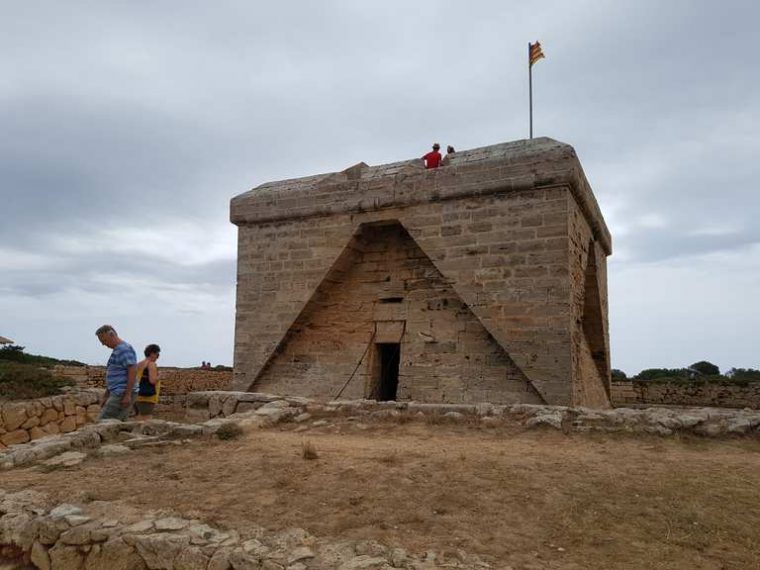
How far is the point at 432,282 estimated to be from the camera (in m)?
9.88

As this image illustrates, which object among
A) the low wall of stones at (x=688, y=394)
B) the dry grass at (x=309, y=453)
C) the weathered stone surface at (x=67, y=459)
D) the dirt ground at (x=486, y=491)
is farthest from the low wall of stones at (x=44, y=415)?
the low wall of stones at (x=688, y=394)

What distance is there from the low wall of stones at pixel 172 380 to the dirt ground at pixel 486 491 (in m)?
10.3

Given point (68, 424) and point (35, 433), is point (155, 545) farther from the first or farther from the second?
point (68, 424)

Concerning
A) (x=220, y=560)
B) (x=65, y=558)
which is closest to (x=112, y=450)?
(x=65, y=558)

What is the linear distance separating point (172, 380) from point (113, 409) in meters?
12.1

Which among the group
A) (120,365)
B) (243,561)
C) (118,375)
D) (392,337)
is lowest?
(243,561)

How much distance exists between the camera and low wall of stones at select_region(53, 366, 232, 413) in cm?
1512

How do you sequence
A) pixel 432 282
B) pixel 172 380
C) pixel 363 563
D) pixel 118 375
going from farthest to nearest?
pixel 172 380 → pixel 432 282 → pixel 118 375 → pixel 363 563

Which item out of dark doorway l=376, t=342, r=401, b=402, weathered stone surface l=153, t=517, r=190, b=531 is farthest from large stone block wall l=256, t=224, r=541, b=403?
weathered stone surface l=153, t=517, r=190, b=531

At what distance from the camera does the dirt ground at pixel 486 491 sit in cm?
310

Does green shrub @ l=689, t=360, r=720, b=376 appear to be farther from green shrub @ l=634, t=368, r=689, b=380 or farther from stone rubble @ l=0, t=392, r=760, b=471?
stone rubble @ l=0, t=392, r=760, b=471

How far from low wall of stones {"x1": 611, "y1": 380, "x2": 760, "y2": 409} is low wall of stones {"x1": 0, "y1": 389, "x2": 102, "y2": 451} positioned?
42.9ft

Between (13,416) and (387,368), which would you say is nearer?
(13,416)

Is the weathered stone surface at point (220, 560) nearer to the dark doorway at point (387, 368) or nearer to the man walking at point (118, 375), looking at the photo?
the man walking at point (118, 375)
